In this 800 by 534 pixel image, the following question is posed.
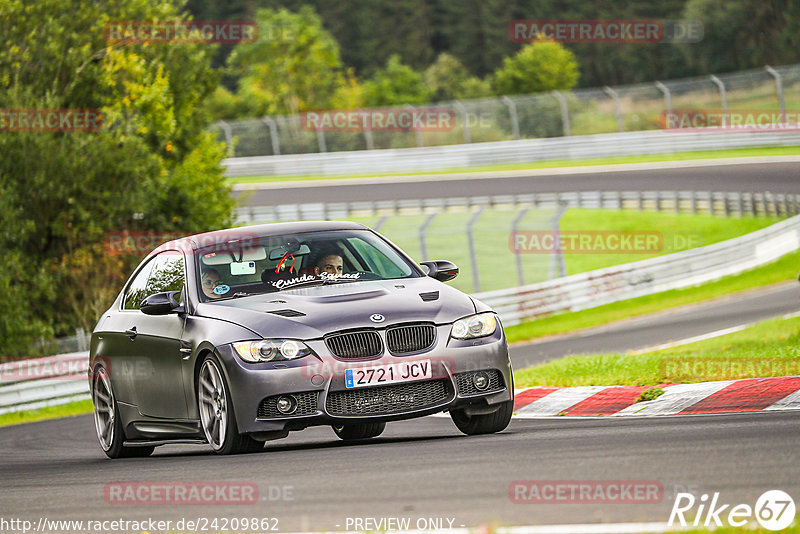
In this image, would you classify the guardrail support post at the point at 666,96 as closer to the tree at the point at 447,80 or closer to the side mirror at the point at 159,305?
the side mirror at the point at 159,305

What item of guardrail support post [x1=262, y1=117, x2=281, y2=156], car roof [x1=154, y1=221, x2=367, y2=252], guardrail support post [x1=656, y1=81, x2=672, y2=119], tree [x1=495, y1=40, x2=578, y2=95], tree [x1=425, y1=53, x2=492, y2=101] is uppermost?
car roof [x1=154, y1=221, x2=367, y2=252]

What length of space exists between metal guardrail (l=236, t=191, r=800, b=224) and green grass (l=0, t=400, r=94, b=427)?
17569 mm

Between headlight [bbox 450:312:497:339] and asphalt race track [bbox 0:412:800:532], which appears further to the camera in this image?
headlight [bbox 450:312:497:339]

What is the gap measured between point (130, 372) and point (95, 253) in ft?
62.9

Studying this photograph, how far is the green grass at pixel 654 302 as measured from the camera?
25609 millimetres

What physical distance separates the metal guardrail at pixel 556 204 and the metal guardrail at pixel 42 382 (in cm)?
1706

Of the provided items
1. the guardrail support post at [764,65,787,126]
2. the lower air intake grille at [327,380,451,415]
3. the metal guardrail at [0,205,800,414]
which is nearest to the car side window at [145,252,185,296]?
the lower air intake grille at [327,380,451,415]

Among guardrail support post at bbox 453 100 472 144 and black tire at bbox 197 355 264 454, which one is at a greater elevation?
black tire at bbox 197 355 264 454

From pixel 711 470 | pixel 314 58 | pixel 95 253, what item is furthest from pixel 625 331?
pixel 314 58

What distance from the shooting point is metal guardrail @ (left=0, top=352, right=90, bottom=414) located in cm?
1927

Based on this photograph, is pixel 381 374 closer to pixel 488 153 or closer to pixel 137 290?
pixel 137 290

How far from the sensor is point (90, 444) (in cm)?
1270

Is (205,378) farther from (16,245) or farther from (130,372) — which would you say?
(16,245)

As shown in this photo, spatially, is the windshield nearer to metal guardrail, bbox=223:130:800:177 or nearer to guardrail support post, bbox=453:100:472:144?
metal guardrail, bbox=223:130:800:177
